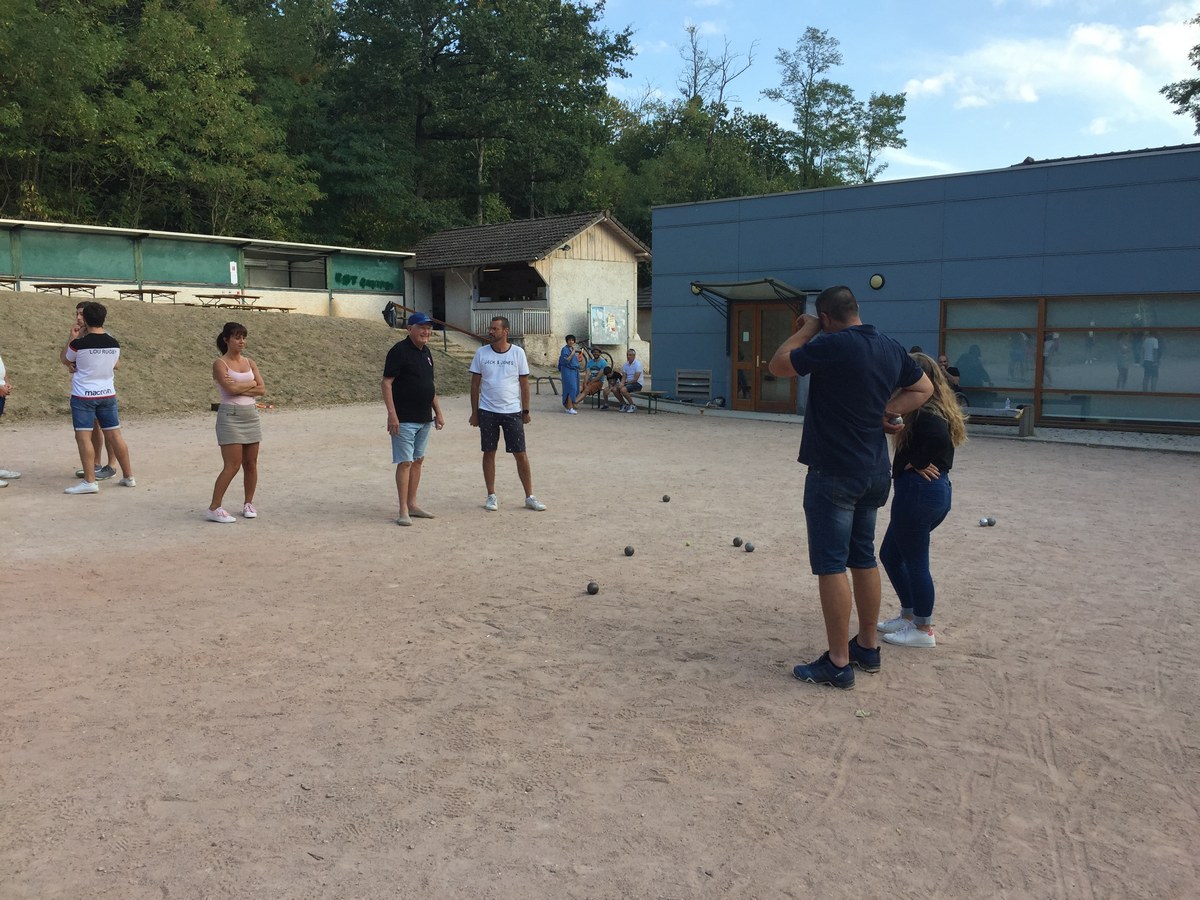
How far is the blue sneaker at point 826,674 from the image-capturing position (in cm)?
452

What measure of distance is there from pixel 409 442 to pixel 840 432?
4.80m

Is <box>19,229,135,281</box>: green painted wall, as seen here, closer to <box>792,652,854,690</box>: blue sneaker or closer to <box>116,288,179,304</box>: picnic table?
<box>116,288,179,304</box>: picnic table

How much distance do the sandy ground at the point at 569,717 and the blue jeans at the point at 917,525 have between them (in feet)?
1.21

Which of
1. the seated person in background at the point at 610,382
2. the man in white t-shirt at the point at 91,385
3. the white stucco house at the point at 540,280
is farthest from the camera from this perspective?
the white stucco house at the point at 540,280

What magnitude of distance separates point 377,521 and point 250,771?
4.88 metres

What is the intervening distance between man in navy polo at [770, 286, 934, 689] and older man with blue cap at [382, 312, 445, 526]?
456 centimetres

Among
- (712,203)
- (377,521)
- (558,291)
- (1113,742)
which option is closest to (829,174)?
(558,291)

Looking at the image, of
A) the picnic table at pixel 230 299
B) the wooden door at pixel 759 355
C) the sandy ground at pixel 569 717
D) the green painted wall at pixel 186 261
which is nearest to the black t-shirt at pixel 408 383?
the sandy ground at pixel 569 717

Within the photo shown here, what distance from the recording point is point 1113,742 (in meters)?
3.92

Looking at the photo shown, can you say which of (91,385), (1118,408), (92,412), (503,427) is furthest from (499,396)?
(1118,408)

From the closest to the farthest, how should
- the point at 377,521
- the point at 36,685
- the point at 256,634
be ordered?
the point at 36,685
the point at 256,634
the point at 377,521

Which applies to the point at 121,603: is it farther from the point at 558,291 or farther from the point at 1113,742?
the point at 558,291

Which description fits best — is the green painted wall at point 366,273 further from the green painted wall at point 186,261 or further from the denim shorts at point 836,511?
the denim shorts at point 836,511

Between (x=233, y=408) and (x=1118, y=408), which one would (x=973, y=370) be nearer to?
(x=1118, y=408)
